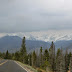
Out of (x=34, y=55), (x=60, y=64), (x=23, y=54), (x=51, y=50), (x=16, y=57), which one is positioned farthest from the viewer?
(x=16, y=57)

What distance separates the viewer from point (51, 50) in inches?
3661

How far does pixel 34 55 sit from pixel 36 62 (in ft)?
30.3

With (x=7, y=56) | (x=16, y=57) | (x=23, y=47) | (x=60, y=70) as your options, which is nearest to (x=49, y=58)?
(x=60, y=70)

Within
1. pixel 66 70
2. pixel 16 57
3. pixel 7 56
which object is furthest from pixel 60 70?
→ pixel 7 56

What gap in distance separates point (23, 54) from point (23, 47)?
5.30m

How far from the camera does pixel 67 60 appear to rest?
8406 centimetres

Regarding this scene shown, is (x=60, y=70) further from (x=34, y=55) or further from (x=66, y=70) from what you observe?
(x=34, y=55)

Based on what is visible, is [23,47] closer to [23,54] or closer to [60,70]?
[23,54]

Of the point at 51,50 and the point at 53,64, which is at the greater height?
the point at 51,50

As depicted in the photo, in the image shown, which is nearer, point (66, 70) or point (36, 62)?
point (66, 70)

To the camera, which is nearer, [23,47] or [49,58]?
[49,58]

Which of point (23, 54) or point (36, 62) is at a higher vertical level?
point (23, 54)

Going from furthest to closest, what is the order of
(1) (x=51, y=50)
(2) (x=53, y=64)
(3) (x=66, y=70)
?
1. (1) (x=51, y=50)
2. (2) (x=53, y=64)
3. (3) (x=66, y=70)

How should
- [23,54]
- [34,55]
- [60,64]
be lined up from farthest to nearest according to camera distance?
1. [34,55]
2. [23,54]
3. [60,64]
